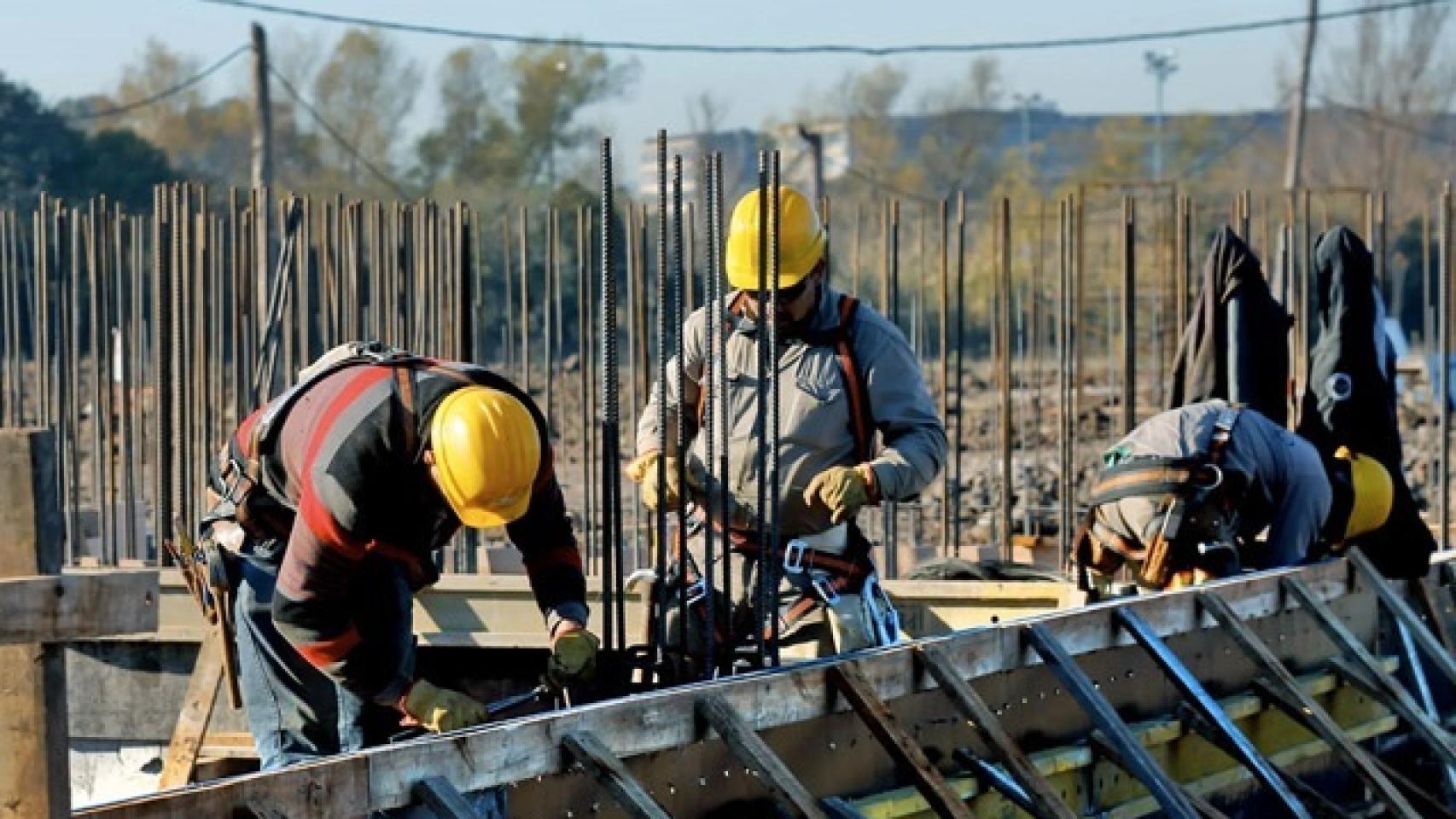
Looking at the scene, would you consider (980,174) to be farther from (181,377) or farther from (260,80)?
(181,377)

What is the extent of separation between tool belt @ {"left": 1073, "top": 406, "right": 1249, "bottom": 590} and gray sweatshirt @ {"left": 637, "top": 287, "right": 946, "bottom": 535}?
1918 millimetres

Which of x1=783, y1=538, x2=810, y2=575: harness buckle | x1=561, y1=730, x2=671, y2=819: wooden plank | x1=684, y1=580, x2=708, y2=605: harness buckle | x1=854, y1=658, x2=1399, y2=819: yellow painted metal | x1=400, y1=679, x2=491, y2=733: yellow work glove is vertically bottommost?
x1=854, y1=658, x2=1399, y2=819: yellow painted metal

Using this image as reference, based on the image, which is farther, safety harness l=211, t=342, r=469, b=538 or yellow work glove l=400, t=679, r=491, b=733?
safety harness l=211, t=342, r=469, b=538

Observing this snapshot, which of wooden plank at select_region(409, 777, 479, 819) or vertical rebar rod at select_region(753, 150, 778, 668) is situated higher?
vertical rebar rod at select_region(753, 150, 778, 668)

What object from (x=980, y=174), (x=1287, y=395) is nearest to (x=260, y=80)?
(x=1287, y=395)

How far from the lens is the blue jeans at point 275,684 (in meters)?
6.62

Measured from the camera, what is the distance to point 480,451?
5879 millimetres

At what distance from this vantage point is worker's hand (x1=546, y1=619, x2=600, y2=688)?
642cm

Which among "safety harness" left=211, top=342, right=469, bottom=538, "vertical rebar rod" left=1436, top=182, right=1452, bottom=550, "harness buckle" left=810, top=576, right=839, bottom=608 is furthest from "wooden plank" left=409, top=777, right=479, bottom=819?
"vertical rebar rod" left=1436, top=182, right=1452, bottom=550

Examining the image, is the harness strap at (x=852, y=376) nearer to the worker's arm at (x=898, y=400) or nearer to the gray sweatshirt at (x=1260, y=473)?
the worker's arm at (x=898, y=400)

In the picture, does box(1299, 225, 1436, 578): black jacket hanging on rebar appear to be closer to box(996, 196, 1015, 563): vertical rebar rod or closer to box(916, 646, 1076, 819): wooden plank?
box(996, 196, 1015, 563): vertical rebar rod

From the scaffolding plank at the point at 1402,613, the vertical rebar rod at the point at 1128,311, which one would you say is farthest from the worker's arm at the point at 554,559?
the vertical rebar rod at the point at 1128,311

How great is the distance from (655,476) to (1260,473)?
3025 millimetres

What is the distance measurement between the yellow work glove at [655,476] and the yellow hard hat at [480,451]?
102cm
